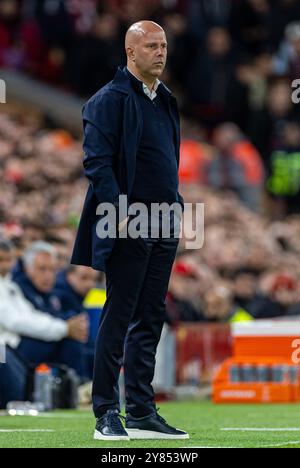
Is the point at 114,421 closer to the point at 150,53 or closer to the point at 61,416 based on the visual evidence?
the point at 150,53

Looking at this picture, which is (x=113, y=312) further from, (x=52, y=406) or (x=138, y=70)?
(x=52, y=406)

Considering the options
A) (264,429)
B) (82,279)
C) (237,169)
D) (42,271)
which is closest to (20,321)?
(42,271)

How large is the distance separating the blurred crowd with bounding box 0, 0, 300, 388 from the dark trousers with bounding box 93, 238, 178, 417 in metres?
6.65

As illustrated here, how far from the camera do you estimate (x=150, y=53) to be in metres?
8.30

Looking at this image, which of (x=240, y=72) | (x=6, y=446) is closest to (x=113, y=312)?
(x=6, y=446)

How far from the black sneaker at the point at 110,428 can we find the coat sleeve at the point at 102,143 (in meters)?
1.08

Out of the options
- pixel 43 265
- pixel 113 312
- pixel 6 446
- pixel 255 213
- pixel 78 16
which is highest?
pixel 78 16

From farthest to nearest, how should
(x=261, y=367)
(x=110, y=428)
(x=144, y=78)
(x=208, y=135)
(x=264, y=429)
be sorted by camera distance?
(x=208, y=135)
(x=261, y=367)
(x=264, y=429)
(x=144, y=78)
(x=110, y=428)

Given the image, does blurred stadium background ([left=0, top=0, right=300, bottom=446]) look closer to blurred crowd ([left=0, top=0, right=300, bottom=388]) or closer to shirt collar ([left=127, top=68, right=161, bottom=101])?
blurred crowd ([left=0, top=0, right=300, bottom=388])

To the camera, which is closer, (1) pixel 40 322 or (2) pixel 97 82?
(1) pixel 40 322

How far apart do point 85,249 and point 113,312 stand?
1.16 ft

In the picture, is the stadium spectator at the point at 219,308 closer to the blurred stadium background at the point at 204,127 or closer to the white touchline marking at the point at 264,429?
the blurred stadium background at the point at 204,127

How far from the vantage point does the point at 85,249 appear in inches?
325

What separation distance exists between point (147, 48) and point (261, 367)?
5.85m
